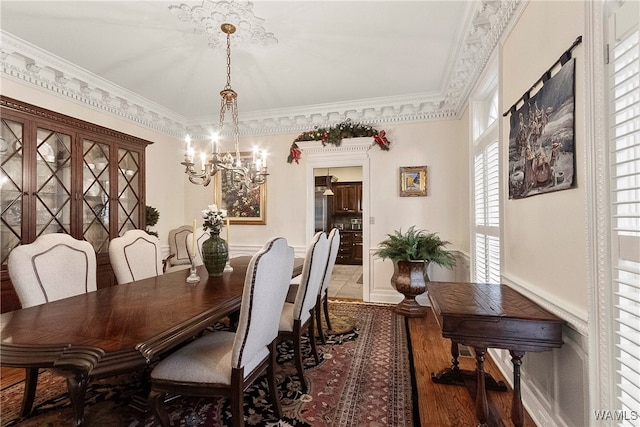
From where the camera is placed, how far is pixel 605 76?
107 centimetres

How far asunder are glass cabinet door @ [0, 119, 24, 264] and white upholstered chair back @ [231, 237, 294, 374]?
253 cm

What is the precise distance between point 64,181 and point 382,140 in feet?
12.0

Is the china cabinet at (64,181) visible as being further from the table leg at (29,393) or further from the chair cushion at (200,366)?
the chair cushion at (200,366)

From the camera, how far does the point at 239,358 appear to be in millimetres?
1341

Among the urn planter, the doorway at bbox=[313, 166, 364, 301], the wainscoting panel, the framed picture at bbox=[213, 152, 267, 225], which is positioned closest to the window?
→ the urn planter

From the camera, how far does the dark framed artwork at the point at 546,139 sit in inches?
Answer: 51.8

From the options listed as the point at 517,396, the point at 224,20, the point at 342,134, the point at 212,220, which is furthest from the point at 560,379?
the point at 342,134

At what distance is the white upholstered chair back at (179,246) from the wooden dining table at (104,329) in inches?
94.0

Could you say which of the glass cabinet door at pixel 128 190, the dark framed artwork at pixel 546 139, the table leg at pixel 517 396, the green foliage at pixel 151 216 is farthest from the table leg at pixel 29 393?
the dark framed artwork at pixel 546 139

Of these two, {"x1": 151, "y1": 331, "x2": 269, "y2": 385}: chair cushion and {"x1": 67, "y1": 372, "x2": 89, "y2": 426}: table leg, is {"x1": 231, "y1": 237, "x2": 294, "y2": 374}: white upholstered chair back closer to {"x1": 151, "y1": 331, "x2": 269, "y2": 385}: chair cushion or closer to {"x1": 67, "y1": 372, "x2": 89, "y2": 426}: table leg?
{"x1": 151, "y1": 331, "x2": 269, "y2": 385}: chair cushion

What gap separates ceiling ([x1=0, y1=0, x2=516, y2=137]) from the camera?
218 cm

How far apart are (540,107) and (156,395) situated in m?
2.42

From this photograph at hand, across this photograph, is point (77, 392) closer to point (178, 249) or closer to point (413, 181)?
point (178, 249)

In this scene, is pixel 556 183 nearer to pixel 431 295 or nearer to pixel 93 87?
pixel 431 295
